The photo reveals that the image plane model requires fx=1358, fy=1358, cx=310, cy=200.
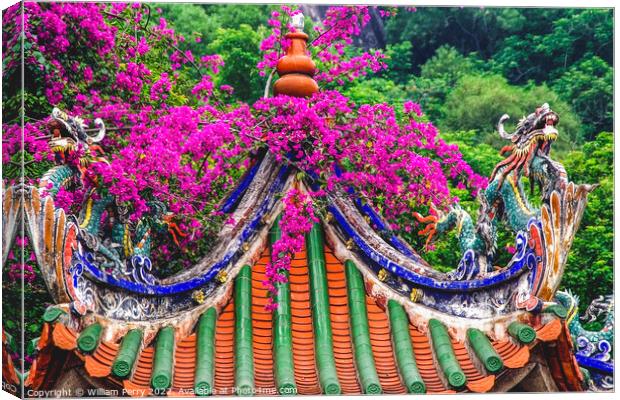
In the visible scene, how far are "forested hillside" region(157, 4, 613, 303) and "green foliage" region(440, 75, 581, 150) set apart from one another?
0.02m

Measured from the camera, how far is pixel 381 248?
29.8 feet

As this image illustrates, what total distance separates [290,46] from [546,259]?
2625 millimetres

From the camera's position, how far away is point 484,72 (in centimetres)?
2222

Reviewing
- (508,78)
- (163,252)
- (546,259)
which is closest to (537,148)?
(546,259)

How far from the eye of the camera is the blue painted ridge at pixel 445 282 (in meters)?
8.73

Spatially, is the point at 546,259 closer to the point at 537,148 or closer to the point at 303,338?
the point at 537,148

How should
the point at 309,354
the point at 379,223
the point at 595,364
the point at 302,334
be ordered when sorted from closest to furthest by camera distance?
the point at 309,354 → the point at 302,334 → the point at 595,364 → the point at 379,223

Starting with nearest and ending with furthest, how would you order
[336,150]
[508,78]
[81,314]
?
[81,314], [336,150], [508,78]

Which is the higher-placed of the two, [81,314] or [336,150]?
[336,150]

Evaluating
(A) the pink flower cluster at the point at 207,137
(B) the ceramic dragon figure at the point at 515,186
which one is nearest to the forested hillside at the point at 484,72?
(A) the pink flower cluster at the point at 207,137

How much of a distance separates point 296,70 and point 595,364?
2977 millimetres

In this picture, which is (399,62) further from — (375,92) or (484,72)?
(375,92)

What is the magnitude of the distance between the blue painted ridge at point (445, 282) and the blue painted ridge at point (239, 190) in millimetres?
839

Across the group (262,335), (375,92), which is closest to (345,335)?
(262,335)
